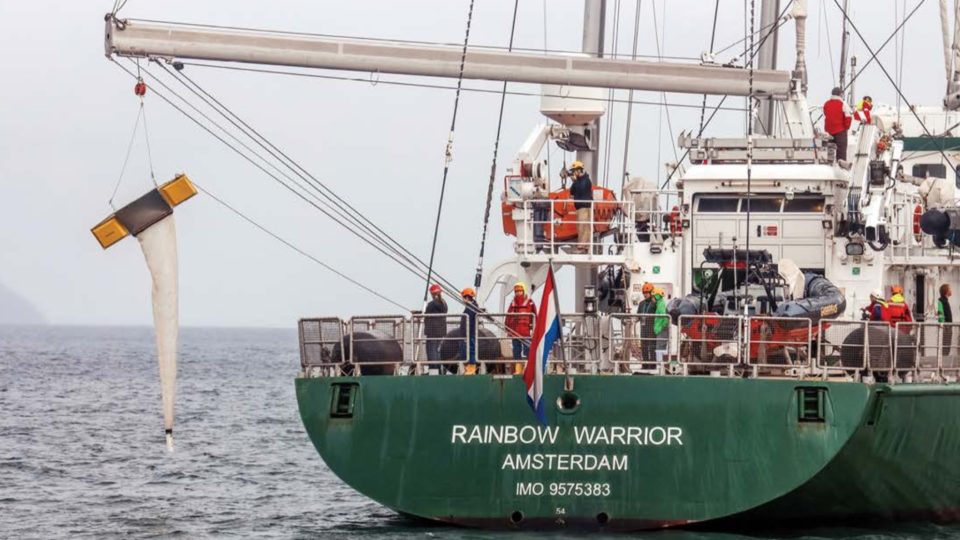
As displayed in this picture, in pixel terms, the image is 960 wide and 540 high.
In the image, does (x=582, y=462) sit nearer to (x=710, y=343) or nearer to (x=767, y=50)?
(x=710, y=343)

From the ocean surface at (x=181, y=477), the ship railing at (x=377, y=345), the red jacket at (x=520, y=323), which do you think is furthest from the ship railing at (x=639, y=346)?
the ship railing at (x=377, y=345)

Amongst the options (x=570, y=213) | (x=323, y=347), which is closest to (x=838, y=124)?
(x=570, y=213)

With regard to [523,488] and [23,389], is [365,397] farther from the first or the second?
[23,389]

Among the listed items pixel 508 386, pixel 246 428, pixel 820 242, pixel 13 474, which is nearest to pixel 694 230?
pixel 820 242

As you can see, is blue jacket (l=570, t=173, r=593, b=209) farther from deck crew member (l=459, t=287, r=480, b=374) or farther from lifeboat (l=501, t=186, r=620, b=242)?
deck crew member (l=459, t=287, r=480, b=374)

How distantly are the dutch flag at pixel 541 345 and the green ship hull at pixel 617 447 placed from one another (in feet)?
1.76

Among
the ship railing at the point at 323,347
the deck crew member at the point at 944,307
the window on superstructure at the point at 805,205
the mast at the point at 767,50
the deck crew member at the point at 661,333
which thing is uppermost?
the mast at the point at 767,50

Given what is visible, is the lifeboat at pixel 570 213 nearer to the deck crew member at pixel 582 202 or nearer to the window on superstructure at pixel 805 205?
the deck crew member at pixel 582 202

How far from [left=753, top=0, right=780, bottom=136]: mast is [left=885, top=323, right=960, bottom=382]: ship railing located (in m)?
9.85

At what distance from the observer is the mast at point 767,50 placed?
36750 mm

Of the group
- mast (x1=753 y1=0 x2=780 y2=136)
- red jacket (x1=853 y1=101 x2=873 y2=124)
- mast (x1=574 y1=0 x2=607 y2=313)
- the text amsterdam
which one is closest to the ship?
the text amsterdam

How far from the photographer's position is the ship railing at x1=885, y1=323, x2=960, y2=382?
84.8 ft

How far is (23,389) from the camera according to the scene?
71.8 m

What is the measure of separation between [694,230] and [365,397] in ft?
21.9
